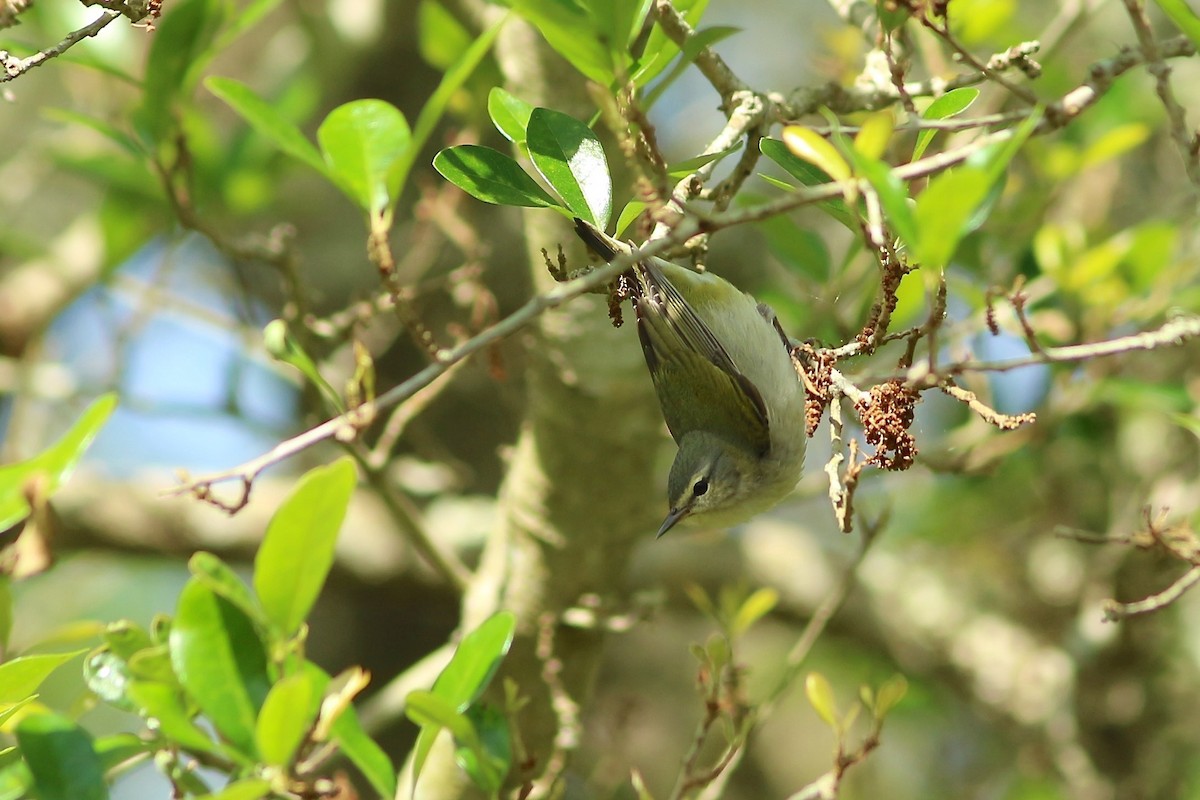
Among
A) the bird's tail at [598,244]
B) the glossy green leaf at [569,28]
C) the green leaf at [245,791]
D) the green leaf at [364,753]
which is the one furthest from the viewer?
the bird's tail at [598,244]

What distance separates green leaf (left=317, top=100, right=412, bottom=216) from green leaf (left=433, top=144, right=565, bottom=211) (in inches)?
11.5

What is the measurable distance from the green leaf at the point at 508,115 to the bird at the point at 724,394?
3.93 feet

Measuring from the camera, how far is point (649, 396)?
9.64ft

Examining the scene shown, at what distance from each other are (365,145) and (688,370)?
151 cm

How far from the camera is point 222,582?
1.71 m

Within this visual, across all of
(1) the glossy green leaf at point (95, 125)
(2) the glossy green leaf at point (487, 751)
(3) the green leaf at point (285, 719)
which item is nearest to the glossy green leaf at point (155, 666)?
(3) the green leaf at point (285, 719)

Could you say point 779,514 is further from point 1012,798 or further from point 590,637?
point 590,637

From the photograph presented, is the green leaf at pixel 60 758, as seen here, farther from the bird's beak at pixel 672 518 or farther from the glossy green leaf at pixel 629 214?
the bird's beak at pixel 672 518

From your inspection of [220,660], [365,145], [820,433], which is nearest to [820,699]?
[220,660]

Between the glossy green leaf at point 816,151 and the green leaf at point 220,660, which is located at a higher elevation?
the glossy green leaf at point 816,151

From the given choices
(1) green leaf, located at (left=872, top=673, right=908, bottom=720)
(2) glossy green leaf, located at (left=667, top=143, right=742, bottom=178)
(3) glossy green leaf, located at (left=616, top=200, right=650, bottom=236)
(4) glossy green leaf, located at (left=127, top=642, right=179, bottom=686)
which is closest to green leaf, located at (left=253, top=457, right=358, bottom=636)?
(4) glossy green leaf, located at (left=127, top=642, right=179, bottom=686)

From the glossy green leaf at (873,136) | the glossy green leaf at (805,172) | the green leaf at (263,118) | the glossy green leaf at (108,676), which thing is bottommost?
the glossy green leaf at (108,676)

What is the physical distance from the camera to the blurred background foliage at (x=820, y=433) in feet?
10.6

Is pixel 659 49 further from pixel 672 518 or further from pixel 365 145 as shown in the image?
pixel 672 518
